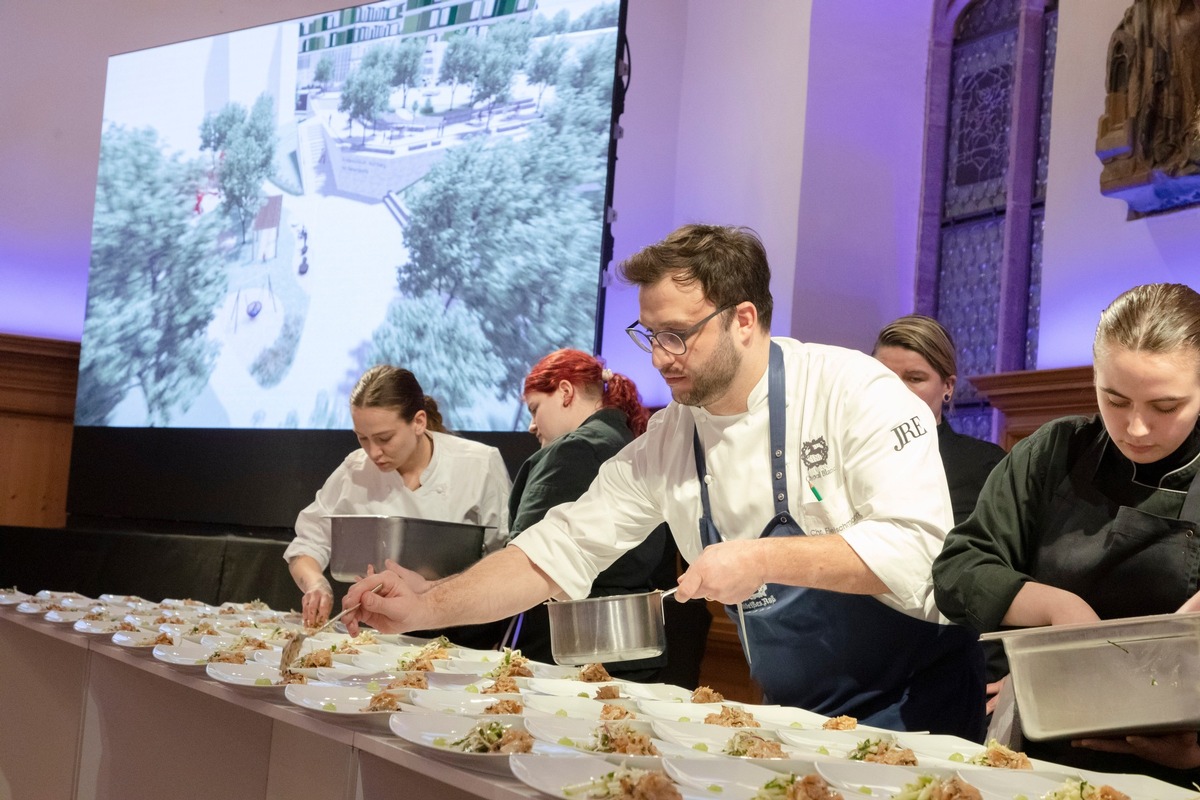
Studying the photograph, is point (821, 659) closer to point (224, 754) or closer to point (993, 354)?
point (224, 754)

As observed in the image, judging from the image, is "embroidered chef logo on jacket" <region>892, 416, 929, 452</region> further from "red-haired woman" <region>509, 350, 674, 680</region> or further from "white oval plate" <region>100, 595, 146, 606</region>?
"white oval plate" <region>100, 595, 146, 606</region>

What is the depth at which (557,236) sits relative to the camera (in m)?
4.46

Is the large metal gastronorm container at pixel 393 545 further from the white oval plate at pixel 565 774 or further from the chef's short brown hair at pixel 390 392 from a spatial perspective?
the white oval plate at pixel 565 774

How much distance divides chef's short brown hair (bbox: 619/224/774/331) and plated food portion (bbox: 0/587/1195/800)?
0.67 m

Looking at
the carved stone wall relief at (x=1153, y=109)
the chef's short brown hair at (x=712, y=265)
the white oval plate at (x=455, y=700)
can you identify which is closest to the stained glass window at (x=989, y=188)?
the carved stone wall relief at (x=1153, y=109)

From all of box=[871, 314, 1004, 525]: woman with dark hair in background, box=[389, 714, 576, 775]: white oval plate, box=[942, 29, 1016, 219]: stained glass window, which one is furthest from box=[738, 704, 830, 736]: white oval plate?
box=[942, 29, 1016, 219]: stained glass window

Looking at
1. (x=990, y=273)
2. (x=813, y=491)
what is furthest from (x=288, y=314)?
(x=813, y=491)

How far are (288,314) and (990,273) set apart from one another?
2.91 metres

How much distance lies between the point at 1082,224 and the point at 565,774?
3.25m

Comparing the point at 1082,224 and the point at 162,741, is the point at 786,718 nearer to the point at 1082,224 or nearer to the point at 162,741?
the point at 162,741

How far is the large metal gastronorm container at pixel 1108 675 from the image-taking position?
1.36m

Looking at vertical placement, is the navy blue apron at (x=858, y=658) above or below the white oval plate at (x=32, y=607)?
above

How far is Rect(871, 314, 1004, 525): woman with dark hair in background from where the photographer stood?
9.63 feet

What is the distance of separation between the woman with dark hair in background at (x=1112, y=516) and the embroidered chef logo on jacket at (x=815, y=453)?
29 cm
